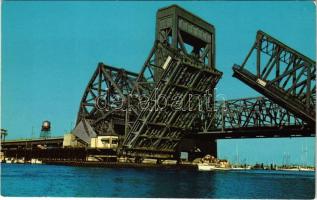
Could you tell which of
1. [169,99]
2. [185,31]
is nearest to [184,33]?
[185,31]

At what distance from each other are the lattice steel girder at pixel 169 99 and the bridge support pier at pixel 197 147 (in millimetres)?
7805

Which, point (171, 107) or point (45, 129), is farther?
point (45, 129)

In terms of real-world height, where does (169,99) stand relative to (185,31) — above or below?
below

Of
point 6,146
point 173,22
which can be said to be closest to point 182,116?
point 173,22

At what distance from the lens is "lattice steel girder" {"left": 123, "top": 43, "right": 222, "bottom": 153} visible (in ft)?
178

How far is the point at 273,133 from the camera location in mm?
64688

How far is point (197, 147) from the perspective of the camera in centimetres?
7581

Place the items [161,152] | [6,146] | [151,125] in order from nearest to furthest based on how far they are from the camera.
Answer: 1. [151,125]
2. [161,152]
3. [6,146]

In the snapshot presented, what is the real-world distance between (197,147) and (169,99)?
21.9 metres

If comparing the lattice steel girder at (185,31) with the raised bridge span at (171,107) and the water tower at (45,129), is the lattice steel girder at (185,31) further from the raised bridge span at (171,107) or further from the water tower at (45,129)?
the water tower at (45,129)

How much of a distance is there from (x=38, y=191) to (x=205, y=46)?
1649 inches

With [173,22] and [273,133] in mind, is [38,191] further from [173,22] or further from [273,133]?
[273,133]

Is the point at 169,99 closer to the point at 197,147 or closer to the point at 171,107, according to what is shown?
the point at 171,107

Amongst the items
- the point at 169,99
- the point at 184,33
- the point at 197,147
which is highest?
the point at 184,33
